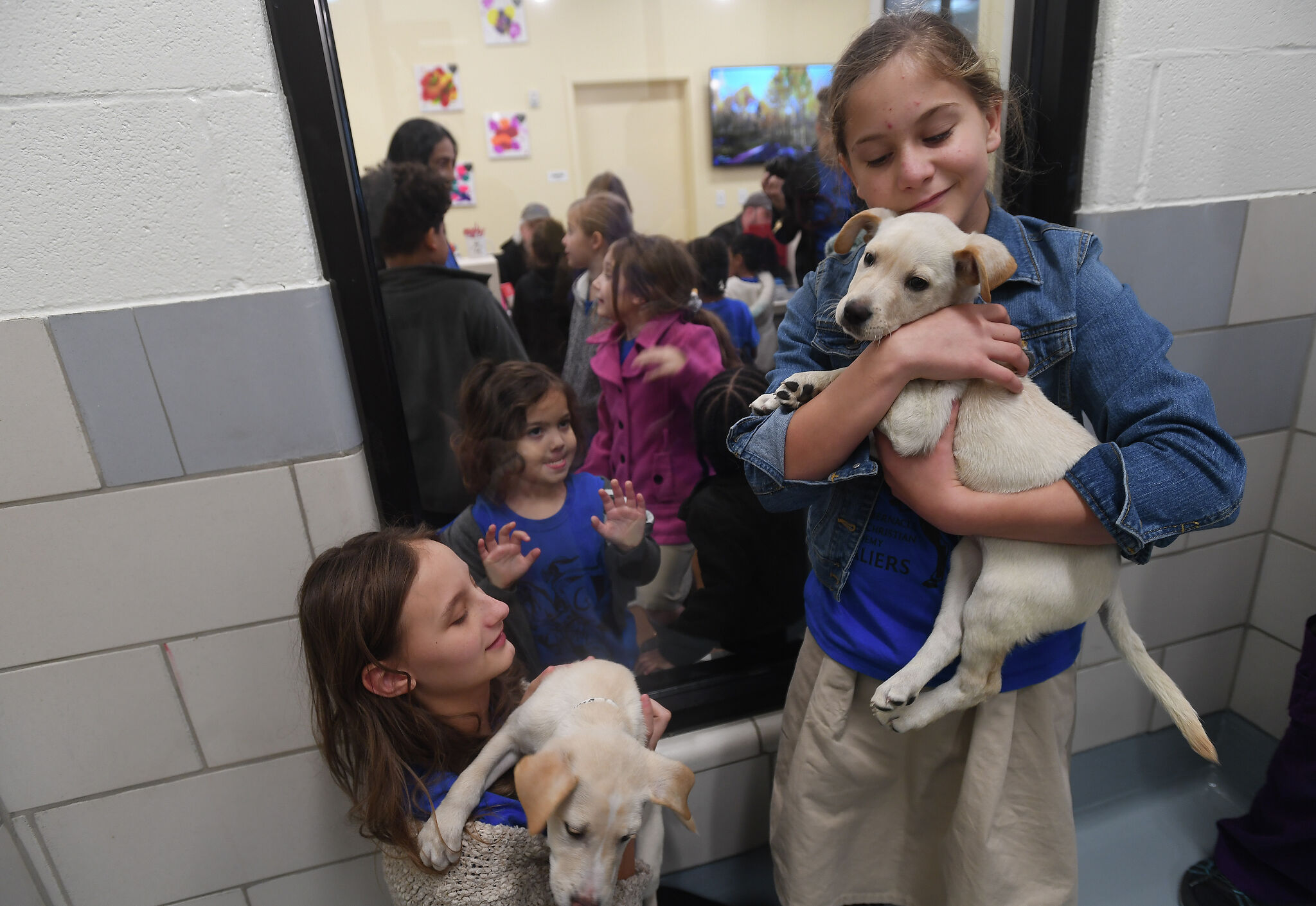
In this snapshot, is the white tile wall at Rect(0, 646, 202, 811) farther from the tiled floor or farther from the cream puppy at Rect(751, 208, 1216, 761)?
the cream puppy at Rect(751, 208, 1216, 761)

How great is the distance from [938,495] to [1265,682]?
4.74ft

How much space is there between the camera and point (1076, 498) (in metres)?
0.76

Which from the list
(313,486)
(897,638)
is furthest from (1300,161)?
(313,486)

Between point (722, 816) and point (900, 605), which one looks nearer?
point (900, 605)

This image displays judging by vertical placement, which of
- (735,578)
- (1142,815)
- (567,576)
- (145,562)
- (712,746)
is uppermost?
(145,562)

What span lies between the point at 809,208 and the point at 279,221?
0.96m

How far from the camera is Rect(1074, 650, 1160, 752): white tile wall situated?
157cm

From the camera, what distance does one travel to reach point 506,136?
1.20 m

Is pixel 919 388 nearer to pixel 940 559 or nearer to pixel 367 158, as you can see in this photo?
pixel 940 559

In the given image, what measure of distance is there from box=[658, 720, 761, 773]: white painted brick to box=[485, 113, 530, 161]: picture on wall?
3.81 ft

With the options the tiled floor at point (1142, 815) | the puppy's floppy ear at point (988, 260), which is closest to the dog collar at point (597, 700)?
the puppy's floppy ear at point (988, 260)

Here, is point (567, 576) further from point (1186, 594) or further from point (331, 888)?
point (1186, 594)

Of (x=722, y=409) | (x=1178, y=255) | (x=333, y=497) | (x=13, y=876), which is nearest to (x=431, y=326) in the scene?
(x=333, y=497)

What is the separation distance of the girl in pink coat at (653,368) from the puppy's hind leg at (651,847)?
50cm
